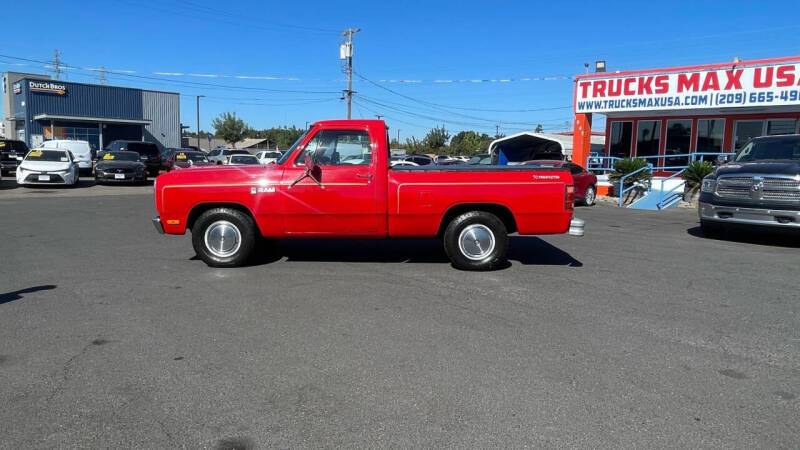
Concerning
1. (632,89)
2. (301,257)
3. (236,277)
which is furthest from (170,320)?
(632,89)

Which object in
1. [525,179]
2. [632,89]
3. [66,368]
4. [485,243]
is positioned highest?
[632,89]

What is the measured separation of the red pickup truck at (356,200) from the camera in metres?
7.30

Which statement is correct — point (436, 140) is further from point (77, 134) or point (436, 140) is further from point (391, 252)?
point (391, 252)

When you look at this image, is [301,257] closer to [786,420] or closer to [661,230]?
[786,420]

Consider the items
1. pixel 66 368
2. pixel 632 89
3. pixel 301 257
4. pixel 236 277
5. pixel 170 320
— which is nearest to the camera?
pixel 66 368

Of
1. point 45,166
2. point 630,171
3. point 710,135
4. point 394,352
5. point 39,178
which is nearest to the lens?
point 394,352

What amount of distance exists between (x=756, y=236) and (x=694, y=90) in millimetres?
10636

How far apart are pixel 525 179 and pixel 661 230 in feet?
20.6

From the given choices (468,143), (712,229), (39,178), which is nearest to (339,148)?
(712,229)

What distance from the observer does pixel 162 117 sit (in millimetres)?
51594

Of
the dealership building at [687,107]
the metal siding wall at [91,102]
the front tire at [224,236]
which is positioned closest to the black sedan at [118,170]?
the front tire at [224,236]

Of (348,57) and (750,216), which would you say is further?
(348,57)

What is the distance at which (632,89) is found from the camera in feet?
72.1

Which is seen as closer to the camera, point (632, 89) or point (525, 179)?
point (525, 179)
